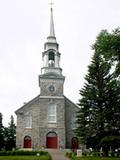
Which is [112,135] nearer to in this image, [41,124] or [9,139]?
[41,124]

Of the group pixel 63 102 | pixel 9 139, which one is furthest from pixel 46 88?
pixel 9 139

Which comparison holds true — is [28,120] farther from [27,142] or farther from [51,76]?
[51,76]

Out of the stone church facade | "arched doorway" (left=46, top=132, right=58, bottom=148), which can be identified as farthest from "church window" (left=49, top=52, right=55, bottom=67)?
"arched doorway" (left=46, top=132, right=58, bottom=148)

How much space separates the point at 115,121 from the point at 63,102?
48.4ft

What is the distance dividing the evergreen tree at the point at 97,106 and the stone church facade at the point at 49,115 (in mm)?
11630

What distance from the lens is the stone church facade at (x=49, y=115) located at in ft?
156

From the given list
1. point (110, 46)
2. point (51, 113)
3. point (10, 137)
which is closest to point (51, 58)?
point (51, 113)

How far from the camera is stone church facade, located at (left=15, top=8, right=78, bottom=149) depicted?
47.4 m

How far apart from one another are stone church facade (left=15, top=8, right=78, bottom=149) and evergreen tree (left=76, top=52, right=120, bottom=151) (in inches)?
458

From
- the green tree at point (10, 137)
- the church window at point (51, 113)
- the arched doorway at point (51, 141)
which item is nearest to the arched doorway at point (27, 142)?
the arched doorway at point (51, 141)

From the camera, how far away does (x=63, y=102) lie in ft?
160

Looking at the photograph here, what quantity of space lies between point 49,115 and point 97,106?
13.7m

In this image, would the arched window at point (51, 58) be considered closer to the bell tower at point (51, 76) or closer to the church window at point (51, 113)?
the bell tower at point (51, 76)

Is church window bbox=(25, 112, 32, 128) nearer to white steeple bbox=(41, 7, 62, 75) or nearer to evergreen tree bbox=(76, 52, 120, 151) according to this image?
white steeple bbox=(41, 7, 62, 75)
